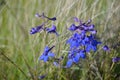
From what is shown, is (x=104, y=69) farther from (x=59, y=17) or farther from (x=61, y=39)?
(x=59, y=17)

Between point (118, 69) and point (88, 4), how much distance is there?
Answer: 1.95ft

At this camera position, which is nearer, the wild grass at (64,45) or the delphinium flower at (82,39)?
the delphinium flower at (82,39)

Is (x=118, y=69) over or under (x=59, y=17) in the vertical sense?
under

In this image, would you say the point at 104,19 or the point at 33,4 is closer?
the point at 104,19

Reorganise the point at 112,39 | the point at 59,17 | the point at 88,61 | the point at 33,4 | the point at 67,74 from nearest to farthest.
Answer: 1. the point at 88,61
2. the point at 67,74
3. the point at 112,39
4. the point at 59,17
5. the point at 33,4

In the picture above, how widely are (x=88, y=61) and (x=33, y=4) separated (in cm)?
180

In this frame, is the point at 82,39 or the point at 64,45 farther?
the point at 64,45

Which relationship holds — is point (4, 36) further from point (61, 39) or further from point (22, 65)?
point (61, 39)

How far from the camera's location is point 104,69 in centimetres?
231

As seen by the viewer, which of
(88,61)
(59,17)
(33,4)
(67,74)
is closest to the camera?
(88,61)

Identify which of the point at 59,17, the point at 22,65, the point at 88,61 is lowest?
the point at 22,65

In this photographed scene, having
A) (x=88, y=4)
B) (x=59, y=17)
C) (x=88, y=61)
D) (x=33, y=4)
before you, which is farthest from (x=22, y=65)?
(x=33, y=4)

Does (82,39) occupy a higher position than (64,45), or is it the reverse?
(82,39)

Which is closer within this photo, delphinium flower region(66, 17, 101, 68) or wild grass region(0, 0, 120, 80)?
delphinium flower region(66, 17, 101, 68)
